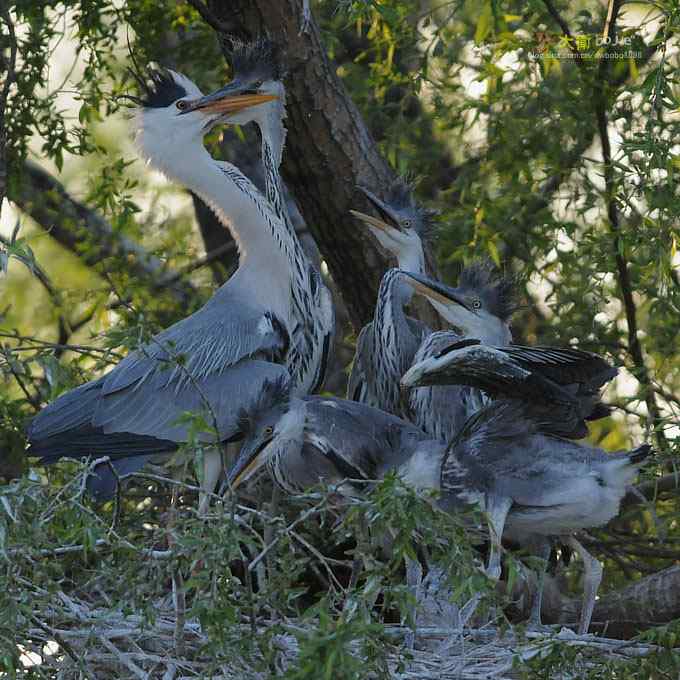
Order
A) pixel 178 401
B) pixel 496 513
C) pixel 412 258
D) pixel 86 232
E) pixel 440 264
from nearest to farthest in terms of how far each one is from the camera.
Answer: pixel 496 513, pixel 178 401, pixel 412 258, pixel 86 232, pixel 440 264

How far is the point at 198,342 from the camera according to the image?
457cm

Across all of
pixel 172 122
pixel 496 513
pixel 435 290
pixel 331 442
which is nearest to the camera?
pixel 496 513

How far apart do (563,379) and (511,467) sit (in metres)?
0.34

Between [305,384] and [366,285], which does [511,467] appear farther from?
[366,285]

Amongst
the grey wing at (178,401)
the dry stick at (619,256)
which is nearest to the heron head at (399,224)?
the dry stick at (619,256)

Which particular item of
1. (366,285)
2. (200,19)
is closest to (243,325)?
(366,285)

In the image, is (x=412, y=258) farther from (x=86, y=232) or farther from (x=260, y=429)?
(x=86, y=232)

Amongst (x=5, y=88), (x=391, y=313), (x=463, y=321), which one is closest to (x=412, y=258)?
(x=391, y=313)

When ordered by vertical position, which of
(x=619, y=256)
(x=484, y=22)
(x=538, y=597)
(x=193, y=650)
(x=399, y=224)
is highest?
(x=484, y=22)

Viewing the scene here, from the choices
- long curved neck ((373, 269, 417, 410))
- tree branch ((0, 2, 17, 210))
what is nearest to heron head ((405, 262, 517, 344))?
long curved neck ((373, 269, 417, 410))

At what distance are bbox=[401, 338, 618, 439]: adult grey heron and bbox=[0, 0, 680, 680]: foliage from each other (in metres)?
0.27

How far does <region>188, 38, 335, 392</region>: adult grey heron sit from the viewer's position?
4906 mm

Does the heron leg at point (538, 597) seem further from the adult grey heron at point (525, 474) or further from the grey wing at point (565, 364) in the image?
the grey wing at point (565, 364)

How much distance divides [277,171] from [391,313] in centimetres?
65
